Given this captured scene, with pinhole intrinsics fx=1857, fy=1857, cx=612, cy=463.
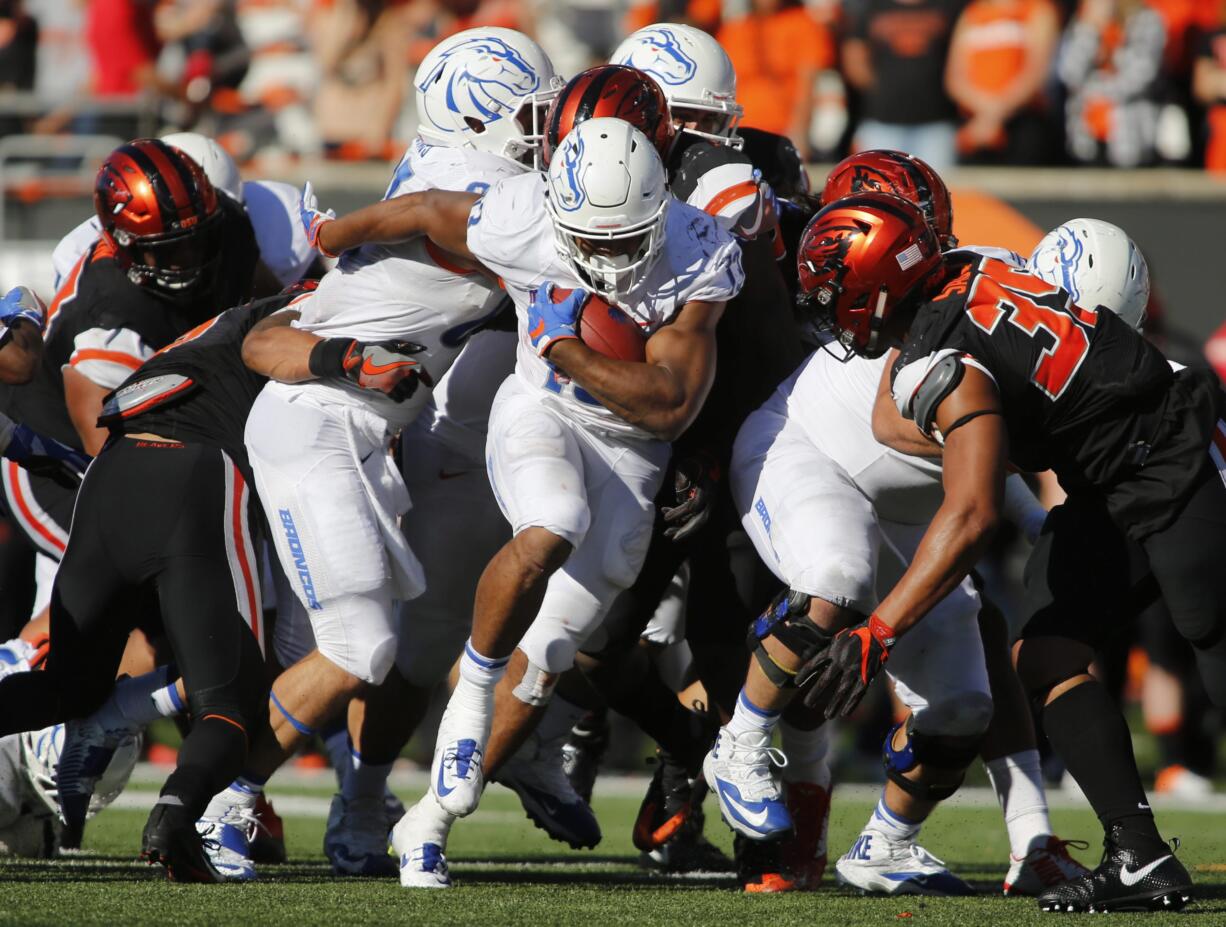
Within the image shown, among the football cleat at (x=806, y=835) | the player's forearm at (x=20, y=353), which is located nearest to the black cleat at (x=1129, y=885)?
the football cleat at (x=806, y=835)

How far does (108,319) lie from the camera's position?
5953 mm

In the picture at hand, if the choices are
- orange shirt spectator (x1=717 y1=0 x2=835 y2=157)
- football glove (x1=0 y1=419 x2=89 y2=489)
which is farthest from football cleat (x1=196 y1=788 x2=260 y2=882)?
orange shirt spectator (x1=717 y1=0 x2=835 y2=157)

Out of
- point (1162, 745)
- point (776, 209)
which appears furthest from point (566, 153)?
point (1162, 745)

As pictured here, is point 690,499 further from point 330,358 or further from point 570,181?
point 330,358

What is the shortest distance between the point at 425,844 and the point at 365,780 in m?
0.97

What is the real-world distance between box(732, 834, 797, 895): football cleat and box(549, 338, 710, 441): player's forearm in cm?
119

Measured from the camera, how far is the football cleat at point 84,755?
5000 millimetres

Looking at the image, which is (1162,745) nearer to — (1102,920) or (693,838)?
(693,838)

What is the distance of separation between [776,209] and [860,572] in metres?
1.15

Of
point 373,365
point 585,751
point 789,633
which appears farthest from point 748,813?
point 585,751

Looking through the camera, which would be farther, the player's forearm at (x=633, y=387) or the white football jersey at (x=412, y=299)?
the white football jersey at (x=412, y=299)

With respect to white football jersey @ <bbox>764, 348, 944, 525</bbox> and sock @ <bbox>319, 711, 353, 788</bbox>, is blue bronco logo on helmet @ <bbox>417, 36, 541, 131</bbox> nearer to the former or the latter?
white football jersey @ <bbox>764, 348, 944, 525</bbox>

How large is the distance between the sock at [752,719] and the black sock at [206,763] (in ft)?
4.19

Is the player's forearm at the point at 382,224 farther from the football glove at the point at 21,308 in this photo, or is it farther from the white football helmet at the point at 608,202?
the football glove at the point at 21,308
